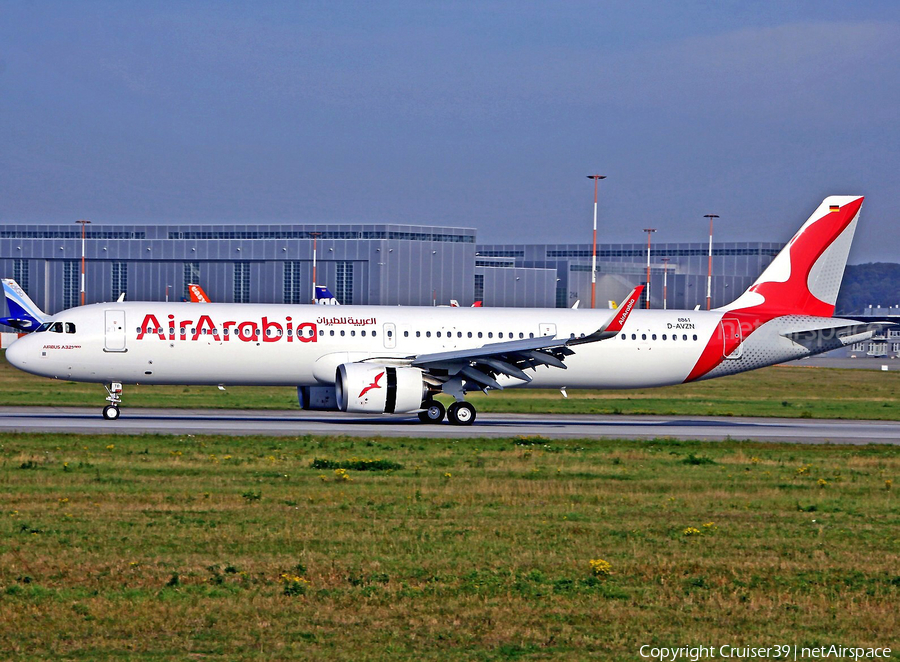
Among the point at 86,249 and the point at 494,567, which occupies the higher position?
the point at 86,249

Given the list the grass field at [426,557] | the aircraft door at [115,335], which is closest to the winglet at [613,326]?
the grass field at [426,557]

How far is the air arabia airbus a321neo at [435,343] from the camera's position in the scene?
33.0 metres

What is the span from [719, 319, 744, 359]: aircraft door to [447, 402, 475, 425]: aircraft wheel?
380 inches

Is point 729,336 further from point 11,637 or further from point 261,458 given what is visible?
point 11,637

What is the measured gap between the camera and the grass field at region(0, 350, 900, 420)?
44.1m

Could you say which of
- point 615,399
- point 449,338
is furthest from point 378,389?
point 615,399

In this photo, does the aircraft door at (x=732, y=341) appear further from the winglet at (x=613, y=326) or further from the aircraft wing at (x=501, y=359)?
the winglet at (x=613, y=326)

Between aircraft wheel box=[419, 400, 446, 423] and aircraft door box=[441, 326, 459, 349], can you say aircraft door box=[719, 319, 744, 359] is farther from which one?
Answer: aircraft wheel box=[419, 400, 446, 423]

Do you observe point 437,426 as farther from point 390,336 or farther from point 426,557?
point 426,557

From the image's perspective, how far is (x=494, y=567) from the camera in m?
13.0

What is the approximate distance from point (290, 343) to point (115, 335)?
5405mm

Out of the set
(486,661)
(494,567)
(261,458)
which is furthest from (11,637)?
(261,458)

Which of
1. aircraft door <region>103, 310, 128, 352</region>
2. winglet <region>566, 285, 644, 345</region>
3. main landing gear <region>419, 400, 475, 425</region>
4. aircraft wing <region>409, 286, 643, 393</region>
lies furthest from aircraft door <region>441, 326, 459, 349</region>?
aircraft door <region>103, 310, 128, 352</region>

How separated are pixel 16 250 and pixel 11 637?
Result: 106902mm
